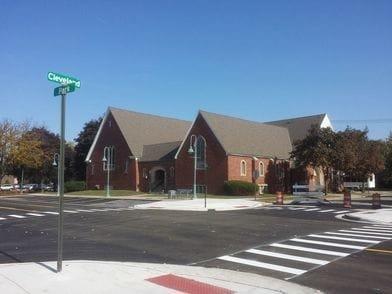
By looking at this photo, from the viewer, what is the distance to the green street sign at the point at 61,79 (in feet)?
31.1

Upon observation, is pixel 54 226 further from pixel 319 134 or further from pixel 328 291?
pixel 319 134

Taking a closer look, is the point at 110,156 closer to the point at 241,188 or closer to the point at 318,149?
the point at 241,188

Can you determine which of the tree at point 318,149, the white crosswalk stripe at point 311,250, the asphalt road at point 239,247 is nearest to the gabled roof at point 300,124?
the tree at point 318,149

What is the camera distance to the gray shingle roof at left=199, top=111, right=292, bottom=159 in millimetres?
57812

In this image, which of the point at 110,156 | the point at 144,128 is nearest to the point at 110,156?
the point at 110,156

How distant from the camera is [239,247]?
14344 millimetres

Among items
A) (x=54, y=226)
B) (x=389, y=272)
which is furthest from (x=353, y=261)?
(x=54, y=226)

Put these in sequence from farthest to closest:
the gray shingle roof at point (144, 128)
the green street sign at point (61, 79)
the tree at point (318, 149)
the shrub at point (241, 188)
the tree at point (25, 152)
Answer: the tree at point (25, 152)
the gray shingle roof at point (144, 128)
the tree at point (318, 149)
the shrub at point (241, 188)
the green street sign at point (61, 79)

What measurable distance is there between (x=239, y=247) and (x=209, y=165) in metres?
43.6

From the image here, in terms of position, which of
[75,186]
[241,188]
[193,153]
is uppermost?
[193,153]

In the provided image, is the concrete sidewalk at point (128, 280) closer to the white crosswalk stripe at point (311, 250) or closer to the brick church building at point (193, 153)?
the white crosswalk stripe at point (311, 250)

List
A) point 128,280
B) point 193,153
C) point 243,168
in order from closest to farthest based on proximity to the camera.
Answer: point 128,280, point 193,153, point 243,168

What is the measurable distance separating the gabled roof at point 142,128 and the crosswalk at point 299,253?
5070 cm

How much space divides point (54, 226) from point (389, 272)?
14.2m
